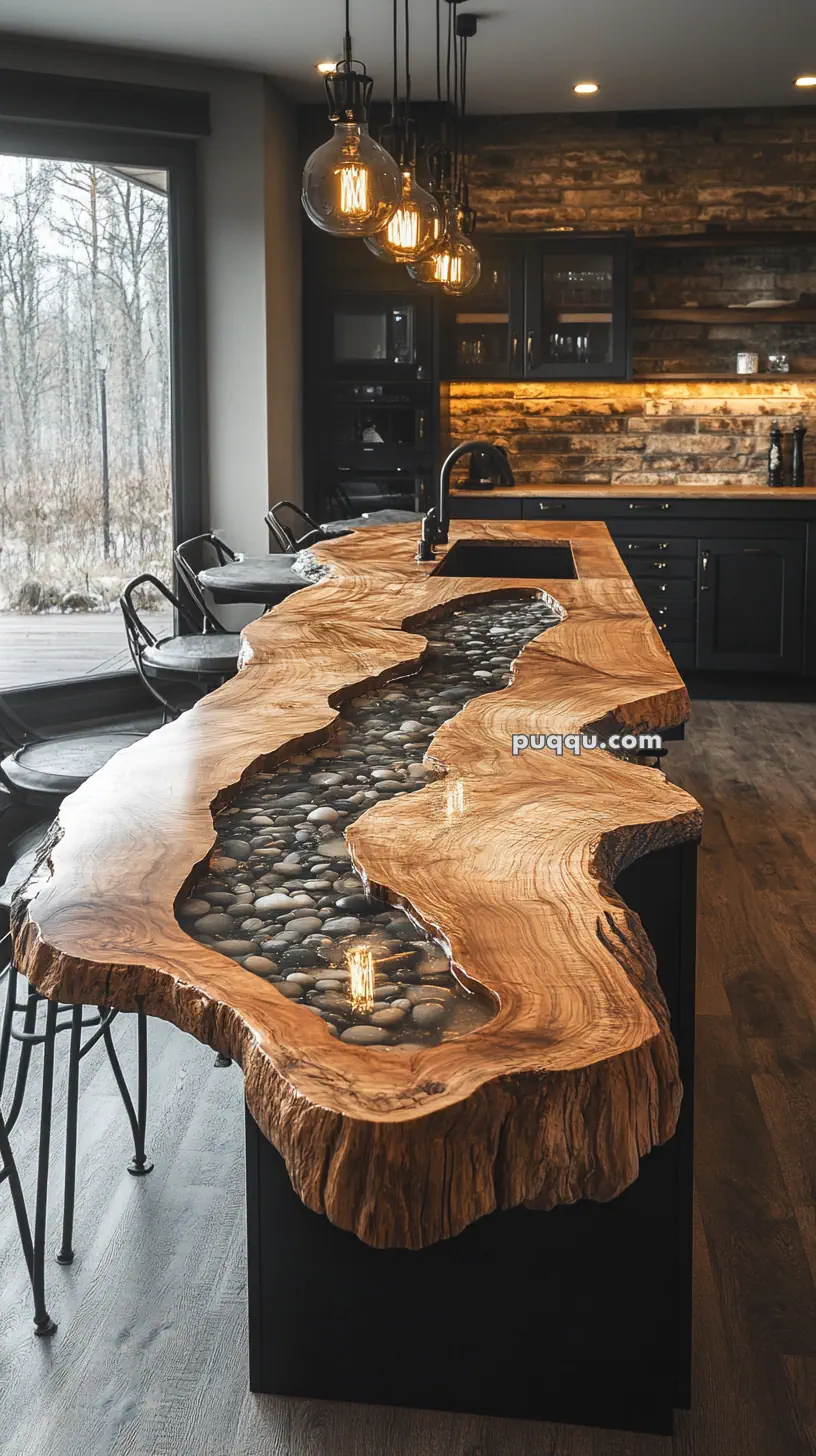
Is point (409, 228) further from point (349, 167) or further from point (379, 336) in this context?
point (379, 336)

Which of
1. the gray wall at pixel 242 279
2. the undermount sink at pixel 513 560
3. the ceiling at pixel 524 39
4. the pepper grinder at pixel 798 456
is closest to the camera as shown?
the undermount sink at pixel 513 560

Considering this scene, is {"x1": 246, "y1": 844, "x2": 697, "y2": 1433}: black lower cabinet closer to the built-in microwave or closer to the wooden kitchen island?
the wooden kitchen island

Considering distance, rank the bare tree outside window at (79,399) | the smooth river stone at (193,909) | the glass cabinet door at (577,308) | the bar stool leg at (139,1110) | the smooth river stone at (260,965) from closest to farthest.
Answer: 1. the smooth river stone at (260,965)
2. the smooth river stone at (193,909)
3. the bar stool leg at (139,1110)
4. the bare tree outside window at (79,399)
5. the glass cabinet door at (577,308)

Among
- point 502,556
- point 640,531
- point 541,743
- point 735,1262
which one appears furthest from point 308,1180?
point 640,531

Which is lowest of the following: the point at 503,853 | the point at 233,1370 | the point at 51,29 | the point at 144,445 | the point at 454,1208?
the point at 233,1370

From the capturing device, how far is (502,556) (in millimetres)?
4215

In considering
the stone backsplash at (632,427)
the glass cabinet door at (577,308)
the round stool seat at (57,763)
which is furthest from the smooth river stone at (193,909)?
the stone backsplash at (632,427)

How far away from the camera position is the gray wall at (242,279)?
5648 millimetres

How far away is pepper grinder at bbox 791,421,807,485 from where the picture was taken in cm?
649

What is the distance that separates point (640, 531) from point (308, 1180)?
5.71m

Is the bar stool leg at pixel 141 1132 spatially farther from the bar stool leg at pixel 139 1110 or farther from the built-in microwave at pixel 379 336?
the built-in microwave at pixel 379 336

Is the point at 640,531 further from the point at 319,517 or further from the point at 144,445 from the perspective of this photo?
the point at 144,445

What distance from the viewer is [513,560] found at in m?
4.22

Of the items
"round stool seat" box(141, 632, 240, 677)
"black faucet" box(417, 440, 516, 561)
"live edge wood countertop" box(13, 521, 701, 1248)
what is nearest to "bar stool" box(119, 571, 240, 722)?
"round stool seat" box(141, 632, 240, 677)
